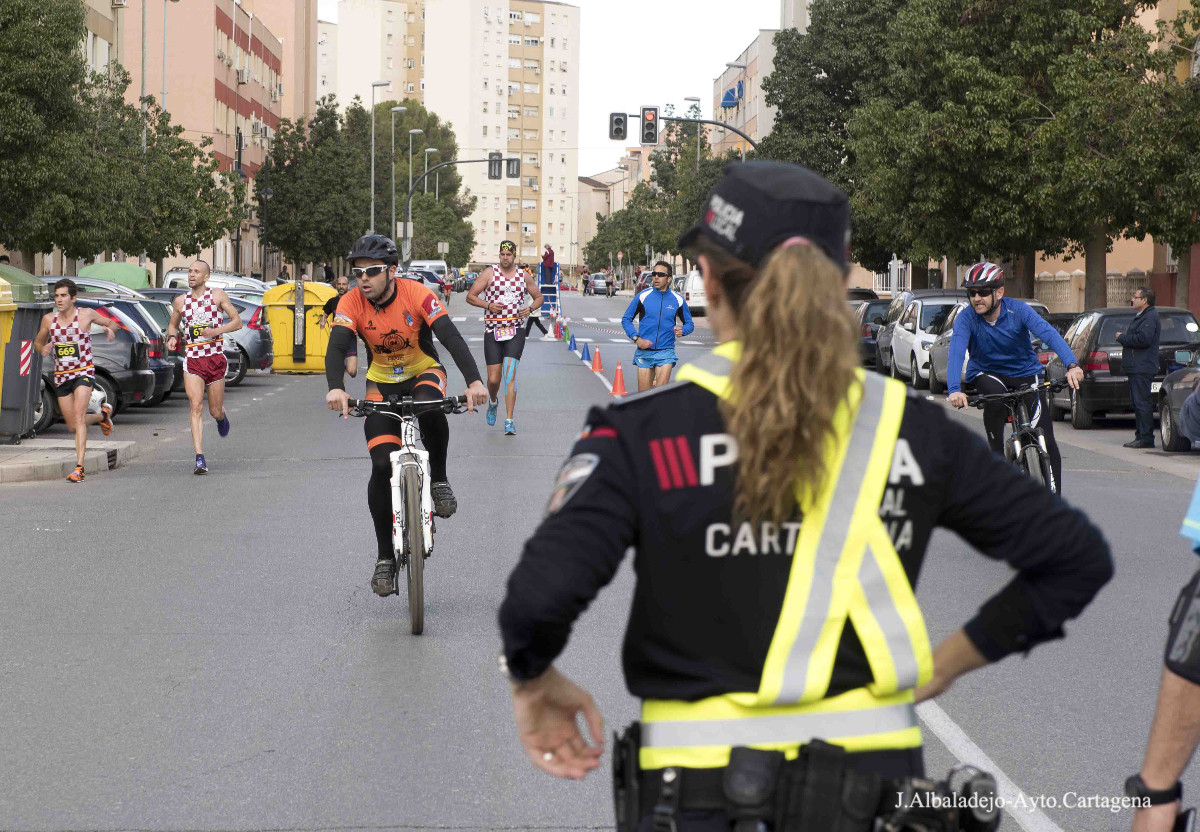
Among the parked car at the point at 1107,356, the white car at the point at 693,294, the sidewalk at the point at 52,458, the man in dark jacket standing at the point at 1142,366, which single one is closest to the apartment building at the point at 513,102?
the white car at the point at 693,294

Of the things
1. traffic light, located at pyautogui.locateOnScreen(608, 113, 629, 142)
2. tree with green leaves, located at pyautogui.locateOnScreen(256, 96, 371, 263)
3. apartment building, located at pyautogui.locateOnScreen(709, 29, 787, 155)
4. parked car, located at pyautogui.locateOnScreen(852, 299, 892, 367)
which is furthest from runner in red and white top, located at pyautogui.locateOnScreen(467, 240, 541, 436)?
apartment building, located at pyautogui.locateOnScreen(709, 29, 787, 155)

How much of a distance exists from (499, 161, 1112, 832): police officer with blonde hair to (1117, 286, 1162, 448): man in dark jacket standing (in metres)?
16.9

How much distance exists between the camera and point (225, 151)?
78.9 meters

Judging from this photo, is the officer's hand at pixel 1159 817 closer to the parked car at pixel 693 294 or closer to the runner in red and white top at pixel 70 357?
the runner in red and white top at pixel 70 357

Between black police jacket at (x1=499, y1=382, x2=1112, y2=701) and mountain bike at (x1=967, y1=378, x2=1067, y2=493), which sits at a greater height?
black police jacket at (x1=499, y1=382, x2=1112, y2=701)

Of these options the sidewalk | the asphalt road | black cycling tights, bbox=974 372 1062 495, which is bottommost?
the sidewalk

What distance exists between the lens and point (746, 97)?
121062mm

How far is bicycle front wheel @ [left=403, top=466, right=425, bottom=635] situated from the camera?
25.2ft

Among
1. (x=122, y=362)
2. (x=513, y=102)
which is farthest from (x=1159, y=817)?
(x=513, y=102)

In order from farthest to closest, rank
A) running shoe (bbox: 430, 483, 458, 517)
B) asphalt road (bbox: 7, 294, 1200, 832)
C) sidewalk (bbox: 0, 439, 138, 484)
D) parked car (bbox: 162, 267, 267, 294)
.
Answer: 1. parked car (bbox: 162, 267, 267, 294)
2. sidewalk (bbox: 0, 439, 138, 484)
3. running shoe (bbox: 430, 483, 458, 517)
4. asphalt road (bbox: 7, 294, 1200, 832)

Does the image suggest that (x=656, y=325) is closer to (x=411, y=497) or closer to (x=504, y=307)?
(x=504, y=307)

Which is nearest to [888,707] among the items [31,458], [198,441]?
[198,441]

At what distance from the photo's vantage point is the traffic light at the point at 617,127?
149 feet

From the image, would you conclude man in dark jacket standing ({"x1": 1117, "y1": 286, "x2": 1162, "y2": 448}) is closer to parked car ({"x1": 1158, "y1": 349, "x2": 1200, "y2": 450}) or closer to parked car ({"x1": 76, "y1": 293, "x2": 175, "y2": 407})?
parked car ({"x1": 1158, "y1": 349, "x2": 1200, "y2": 450})
